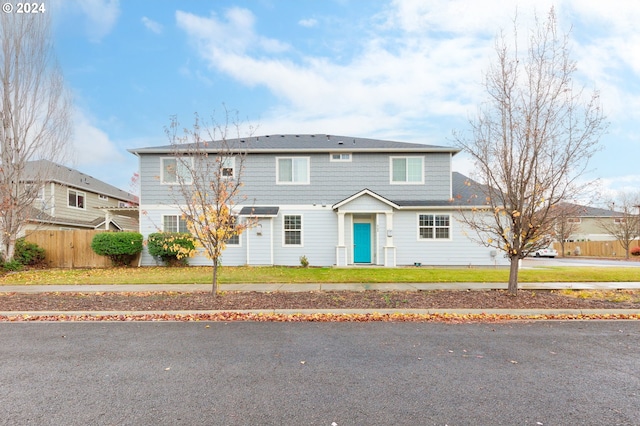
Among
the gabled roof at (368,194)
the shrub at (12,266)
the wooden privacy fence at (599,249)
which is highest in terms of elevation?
the gabled roof at (368,194)

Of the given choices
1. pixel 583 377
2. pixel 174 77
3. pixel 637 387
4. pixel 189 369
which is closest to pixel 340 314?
pixel 189 369

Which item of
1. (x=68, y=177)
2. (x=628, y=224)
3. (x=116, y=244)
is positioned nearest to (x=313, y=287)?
(x=116, y=244)

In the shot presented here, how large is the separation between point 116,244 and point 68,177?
11392 mm

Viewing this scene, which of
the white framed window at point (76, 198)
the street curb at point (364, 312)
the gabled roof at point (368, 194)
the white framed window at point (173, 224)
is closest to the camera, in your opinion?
the street curb at point (364, 312)

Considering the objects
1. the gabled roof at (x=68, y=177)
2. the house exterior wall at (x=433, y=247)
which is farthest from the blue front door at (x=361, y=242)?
the gabled roof at (x=68, y=177)

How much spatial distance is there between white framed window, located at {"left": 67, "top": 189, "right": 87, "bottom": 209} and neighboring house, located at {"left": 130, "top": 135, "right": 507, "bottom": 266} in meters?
11.1

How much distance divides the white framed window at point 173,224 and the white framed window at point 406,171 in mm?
11111

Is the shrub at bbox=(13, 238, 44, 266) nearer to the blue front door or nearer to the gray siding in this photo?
the gray siding

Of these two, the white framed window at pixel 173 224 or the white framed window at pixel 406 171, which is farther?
the white framed window at pixel 406 171

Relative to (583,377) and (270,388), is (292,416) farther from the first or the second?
(583,377)

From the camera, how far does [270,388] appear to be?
13.6 feet

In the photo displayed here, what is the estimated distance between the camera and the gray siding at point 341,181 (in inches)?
750

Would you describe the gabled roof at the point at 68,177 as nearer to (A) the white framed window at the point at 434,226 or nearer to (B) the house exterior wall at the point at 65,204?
(B) the house exterior wall at the point at 65,204

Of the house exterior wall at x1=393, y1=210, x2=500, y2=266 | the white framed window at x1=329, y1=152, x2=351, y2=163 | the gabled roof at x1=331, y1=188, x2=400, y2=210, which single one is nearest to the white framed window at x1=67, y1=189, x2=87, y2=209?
the white framed window at x1=329, y1=152, x2=351, y2=163
